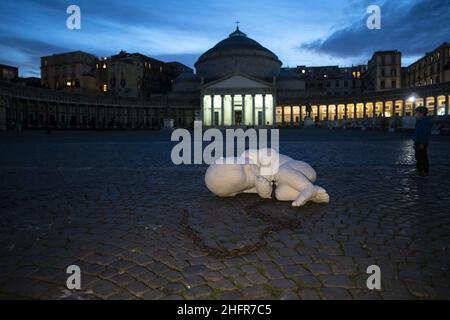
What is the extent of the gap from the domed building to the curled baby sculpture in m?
68.4

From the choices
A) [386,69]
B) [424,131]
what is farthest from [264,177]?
[386,69]

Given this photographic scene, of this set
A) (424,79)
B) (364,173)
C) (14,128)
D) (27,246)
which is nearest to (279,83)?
(424,79)

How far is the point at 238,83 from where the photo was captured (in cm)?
7281

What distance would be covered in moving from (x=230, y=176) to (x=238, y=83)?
229 feet

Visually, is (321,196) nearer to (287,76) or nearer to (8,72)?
(287,76)

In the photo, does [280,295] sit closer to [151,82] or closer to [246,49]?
[246,49]

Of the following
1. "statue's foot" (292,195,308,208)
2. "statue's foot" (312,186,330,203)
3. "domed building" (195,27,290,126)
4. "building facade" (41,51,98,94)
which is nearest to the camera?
"statue's foot" (292,195,308,208)

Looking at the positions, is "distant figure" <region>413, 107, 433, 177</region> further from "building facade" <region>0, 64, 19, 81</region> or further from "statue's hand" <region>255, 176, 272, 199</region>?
"building facade" <region>0, 64, 19, 81</region>

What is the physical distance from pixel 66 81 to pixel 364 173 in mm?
91013

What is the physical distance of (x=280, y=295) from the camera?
8.11ft

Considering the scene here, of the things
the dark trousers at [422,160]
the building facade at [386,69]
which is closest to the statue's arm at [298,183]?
the dark trousers at [422,160]

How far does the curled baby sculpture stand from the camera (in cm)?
521

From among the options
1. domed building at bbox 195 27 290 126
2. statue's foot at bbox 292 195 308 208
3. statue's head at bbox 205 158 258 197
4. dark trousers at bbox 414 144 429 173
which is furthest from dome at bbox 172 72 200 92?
statue's foot at bbox 292 195 308 208

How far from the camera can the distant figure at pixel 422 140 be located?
8.09m
